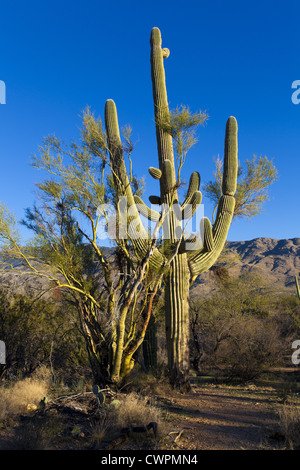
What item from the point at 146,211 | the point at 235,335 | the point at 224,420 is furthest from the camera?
the point at 235,335

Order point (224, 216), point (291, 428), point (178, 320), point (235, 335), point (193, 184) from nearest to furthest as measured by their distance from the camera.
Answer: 1. point (291, 428)
2. point (178, 320)
3. point (193, 184)
4. point (224, 216)
5. point (235, 335)

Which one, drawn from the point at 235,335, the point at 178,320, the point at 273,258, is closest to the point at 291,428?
the point at 178,320

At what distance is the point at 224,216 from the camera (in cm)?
991

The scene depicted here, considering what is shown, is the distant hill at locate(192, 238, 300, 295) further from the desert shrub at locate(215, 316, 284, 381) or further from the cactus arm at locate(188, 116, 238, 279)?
the cactus arm at locate(188, 116, 238, 279)

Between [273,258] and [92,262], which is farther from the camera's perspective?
[273,258]

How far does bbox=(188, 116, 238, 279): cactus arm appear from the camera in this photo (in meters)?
9.32

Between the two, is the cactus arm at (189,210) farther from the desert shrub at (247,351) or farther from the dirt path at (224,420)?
the desert shrub at (247,351)

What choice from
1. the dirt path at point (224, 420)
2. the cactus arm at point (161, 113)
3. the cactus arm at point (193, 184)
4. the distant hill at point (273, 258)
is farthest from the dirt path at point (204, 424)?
the distant hill at point (273, 258)

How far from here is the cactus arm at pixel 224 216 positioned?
30.6 feet

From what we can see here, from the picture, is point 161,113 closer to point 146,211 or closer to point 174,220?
point 146,211

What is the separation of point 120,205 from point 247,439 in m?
5.88

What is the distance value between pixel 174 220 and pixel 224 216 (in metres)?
1.71

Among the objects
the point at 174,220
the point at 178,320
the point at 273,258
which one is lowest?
the point at 178,320
